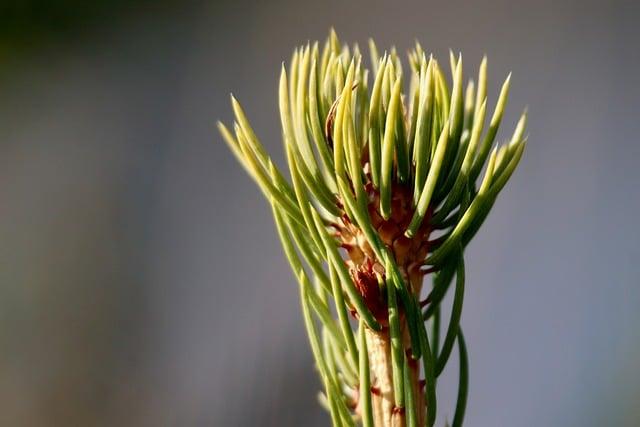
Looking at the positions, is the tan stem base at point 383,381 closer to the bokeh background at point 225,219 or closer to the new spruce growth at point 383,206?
the new spruce growth at point 383,206

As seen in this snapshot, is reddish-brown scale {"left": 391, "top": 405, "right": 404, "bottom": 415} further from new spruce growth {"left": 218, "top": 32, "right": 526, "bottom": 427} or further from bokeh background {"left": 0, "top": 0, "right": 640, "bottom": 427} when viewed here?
bokeh background {"left": 0, "top": 0, "right": 640, "bottom": 427}

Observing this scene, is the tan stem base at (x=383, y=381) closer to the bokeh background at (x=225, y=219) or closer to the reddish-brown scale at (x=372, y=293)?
the reddish-brown scale at (x=372, y=293)

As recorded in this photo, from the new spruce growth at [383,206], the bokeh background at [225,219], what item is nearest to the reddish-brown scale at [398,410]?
the new spruce growth at [383,206]

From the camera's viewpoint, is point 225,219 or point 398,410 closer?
point 398,410

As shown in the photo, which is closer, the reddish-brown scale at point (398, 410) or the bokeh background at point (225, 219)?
the reddish-brown scale at point (398, 410)

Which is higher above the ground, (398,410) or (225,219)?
(225,219)

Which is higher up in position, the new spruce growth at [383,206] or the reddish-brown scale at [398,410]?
the new spruce growth at [383,206]

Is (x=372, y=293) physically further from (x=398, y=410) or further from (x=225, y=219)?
(x=225, y=219)

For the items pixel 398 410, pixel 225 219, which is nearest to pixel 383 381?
pixel 398 410
